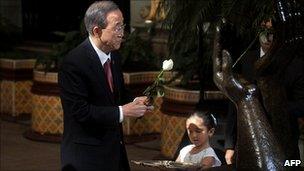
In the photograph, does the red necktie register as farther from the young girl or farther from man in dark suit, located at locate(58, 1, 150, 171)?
the young girl

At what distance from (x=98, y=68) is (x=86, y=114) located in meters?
0.31

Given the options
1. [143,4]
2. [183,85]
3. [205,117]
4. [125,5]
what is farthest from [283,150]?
[125,5]

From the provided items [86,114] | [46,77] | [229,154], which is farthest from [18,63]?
[86,114]

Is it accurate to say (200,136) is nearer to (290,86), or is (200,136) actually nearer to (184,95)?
(290,86)

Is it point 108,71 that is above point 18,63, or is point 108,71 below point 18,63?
above

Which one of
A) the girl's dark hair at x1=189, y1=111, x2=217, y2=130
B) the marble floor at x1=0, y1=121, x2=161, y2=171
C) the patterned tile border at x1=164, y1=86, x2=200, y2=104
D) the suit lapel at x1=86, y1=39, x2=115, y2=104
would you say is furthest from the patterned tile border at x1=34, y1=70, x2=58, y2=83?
the suit lapel at x1=86, y1=39, x2=115, y2=104

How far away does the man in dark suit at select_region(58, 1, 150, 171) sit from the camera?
4234 millimetres

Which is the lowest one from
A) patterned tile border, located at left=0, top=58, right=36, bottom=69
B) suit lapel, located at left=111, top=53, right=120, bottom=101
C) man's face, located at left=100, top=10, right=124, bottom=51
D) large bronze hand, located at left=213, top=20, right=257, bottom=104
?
patterned tile border, located at left=0, top=58, right=36, bottom=69

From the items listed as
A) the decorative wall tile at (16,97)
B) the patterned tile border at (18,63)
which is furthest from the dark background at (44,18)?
the decorative wall tile at (16,97)

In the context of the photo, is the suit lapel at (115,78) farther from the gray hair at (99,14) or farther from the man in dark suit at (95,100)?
the gray hair at (99,14)

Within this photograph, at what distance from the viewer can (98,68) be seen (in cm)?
436

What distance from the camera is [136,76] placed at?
31.7 feet

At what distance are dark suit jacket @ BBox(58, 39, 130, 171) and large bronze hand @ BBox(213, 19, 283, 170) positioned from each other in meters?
0.80

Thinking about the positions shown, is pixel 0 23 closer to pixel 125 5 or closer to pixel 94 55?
pixel 125 5
